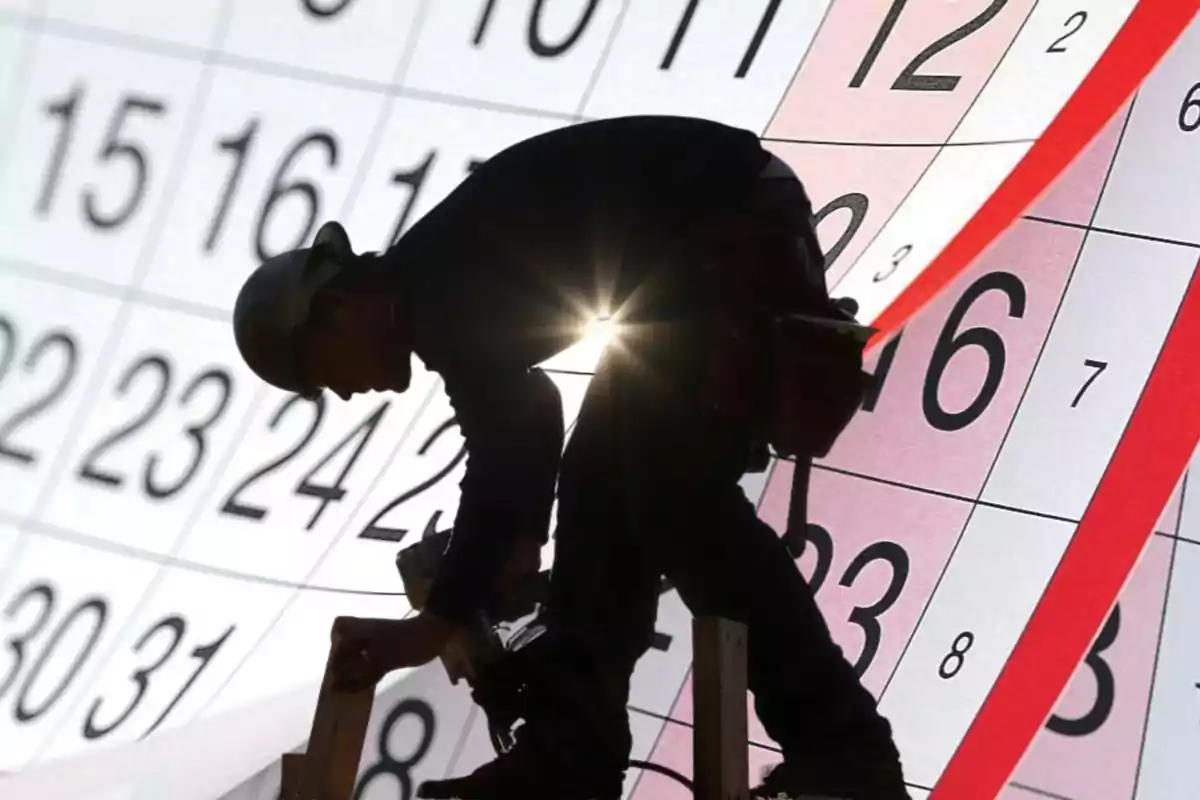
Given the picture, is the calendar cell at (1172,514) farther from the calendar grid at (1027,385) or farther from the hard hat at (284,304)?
the hard hat at (284,304)

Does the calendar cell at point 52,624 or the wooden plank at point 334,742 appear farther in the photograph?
the calendar cell at point 52,624

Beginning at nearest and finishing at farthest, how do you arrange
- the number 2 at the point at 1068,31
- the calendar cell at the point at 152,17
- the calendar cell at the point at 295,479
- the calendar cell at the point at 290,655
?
the calendar cell at the point at 152,17 < the calendar cell at the point at 295,479 < the calendar cell at the point at 290,655 < the number 2 at the point at 1068,31

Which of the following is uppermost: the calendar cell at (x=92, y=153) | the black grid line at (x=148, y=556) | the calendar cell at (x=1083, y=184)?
the calendar cell at (x=1083, y=184)

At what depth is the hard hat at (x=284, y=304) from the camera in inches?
26.6

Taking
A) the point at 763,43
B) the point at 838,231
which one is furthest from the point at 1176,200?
the point at 763,43

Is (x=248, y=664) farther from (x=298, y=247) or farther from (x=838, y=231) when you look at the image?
(x=838, y=231)

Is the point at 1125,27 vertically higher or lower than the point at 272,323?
higher

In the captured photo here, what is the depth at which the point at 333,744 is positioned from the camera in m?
0.67

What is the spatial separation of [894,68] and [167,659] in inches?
28.5

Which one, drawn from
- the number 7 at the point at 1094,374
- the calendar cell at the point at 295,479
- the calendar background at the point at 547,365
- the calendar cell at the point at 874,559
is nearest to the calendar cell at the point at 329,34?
the calendar background at the point at 547,365

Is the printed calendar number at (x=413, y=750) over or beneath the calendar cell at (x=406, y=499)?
beneath

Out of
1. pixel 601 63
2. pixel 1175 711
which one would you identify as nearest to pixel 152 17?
pixel 601 63

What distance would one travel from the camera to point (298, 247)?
76cm

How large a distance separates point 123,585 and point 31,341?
0.20 m
